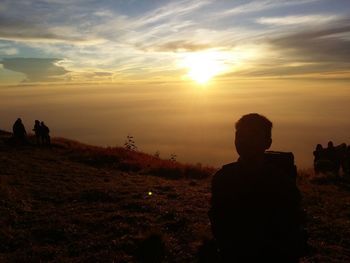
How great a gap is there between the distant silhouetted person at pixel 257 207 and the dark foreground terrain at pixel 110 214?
4.80 m

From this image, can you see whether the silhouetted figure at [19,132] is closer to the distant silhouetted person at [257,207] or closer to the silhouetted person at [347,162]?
the silhouetted person at [347,162]

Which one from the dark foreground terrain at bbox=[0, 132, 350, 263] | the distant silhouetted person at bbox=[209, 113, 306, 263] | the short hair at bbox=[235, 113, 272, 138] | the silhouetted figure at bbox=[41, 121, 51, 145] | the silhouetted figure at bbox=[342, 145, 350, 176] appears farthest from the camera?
the silhouetted figure at bbox=[41, 121, 51, 145]

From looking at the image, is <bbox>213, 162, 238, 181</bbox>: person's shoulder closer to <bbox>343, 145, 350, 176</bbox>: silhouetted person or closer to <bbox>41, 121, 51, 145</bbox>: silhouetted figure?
<bbox>343, 145, 350, 176</bbox>: silhouetted person

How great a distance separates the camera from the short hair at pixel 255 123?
374cm

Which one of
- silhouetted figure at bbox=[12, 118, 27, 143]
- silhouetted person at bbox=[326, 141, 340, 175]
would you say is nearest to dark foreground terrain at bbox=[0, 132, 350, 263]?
silhouetted person at bbox=[326, 141, 340, 175]

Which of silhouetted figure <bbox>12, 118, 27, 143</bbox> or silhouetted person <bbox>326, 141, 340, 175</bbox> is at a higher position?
silhouetted figure <bbox>12, 118, 27, 143</bbox>

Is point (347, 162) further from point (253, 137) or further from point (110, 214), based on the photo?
point (253, 137)

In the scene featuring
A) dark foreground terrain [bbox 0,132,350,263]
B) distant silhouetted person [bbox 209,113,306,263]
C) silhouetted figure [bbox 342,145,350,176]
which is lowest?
dark foreground terrain [bbox 0,132,350,263]

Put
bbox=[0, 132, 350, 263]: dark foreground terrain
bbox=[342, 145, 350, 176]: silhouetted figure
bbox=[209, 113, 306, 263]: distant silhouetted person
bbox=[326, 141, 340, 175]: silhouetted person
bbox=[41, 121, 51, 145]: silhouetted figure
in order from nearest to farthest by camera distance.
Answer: bbox=[209, 113, 306, 263]: distant silhouetted person
bbox=[0, 132, 350, 263]: dark foreground terrain
bbox=[342, 145, 350, 176]: silhouetted figure
bbox=[326, 141, 340, 175]: silhouetted person
bbox=[41, 121, 51, 145]: silhouetted figure

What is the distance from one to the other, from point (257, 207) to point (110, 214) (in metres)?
8.46

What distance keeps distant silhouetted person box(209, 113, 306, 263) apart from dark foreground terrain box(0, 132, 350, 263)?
480cm

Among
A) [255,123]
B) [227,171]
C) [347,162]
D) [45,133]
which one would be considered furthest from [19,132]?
[255,123]

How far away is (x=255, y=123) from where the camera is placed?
12.3 feet

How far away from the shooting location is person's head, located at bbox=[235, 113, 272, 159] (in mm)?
3729
